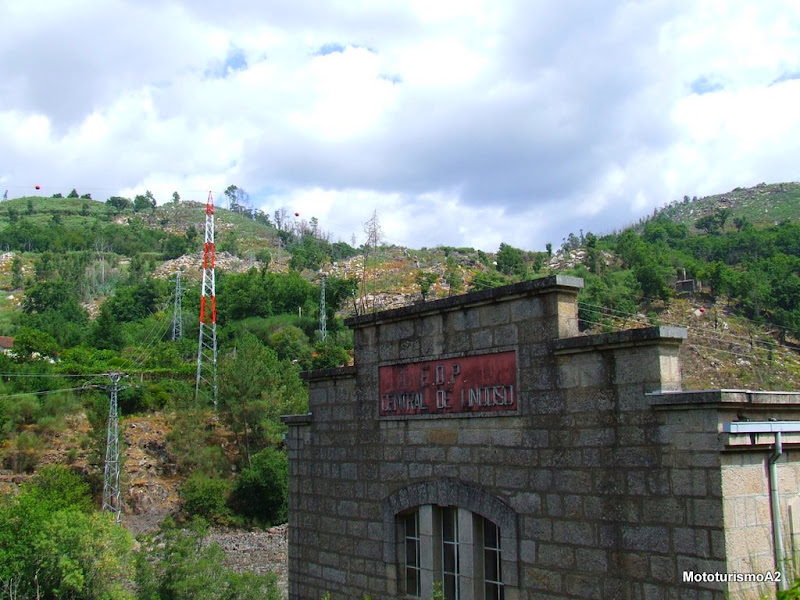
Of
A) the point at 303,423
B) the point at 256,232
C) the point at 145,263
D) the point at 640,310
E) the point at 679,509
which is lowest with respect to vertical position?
the point at 679,509

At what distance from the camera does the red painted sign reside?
773 cm

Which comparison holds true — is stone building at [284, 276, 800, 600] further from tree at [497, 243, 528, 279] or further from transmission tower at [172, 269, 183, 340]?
tree at [497, 243, 528, 279]

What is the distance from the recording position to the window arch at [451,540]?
7648 mm

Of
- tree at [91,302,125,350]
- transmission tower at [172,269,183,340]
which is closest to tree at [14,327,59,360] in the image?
tree at [91,302,125,350]

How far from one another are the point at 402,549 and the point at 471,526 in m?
1.37

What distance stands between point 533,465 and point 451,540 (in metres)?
1.70

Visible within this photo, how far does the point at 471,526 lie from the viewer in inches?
314

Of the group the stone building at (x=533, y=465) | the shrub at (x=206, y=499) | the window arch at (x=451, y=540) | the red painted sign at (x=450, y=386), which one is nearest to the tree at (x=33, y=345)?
the shrub at (x=206, y=499)

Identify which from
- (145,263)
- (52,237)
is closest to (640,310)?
(145,263)

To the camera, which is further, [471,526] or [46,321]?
[46,321]

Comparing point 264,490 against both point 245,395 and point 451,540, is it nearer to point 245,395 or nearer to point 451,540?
point 245,395

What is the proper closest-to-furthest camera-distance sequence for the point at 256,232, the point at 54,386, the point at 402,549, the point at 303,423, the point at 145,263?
1. the point at 402,549
2. the point at 303,423
3. the point at 54,386
4. the point at 145,263
5. the point at 256,232

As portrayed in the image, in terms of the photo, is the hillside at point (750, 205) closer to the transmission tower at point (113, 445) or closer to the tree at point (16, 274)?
the transmission tower at point (113, 445)

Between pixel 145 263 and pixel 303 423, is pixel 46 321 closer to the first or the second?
pixel 145 263
